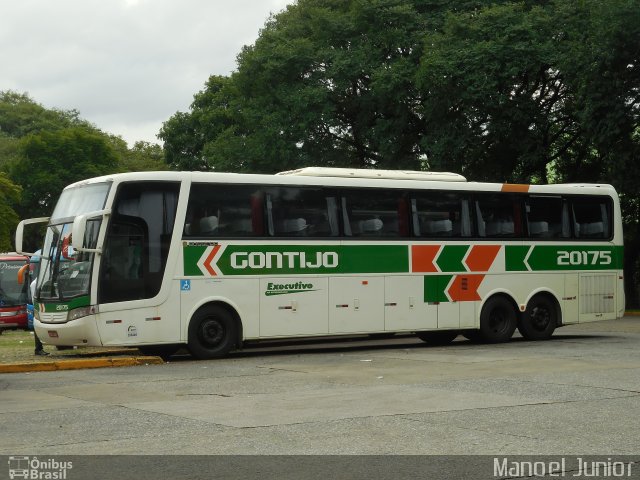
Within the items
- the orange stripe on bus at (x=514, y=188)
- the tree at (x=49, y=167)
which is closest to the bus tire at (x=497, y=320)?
the orange stripe on bus at (x=514, y=188)

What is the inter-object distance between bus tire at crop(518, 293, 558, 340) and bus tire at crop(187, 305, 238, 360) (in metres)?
7.22

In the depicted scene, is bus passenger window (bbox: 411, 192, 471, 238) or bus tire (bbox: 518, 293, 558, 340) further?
bus tire (bbox: 518, 293, 558, 340)

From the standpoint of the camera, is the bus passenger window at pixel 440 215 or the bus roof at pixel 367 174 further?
the bus passenger window at pixel 440 215

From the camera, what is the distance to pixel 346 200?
21.0 m

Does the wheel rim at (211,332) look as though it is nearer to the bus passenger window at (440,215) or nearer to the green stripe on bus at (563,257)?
the bus passenger window at (440,215)

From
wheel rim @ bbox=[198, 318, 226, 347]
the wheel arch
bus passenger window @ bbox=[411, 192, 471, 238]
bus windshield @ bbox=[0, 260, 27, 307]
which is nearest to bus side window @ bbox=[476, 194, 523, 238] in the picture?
bus passenger window @ bbox=[411, 192, 471, 238]

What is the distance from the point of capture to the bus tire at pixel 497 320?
22766 mm

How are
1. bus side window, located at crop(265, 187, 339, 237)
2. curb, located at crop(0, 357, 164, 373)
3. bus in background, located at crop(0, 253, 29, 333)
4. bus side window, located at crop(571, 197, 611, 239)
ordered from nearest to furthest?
curb, located at crop(0, 357, 164, 373) < bus side window, located at crop(265, 187, 339, 237) < bus side window, located at crop(571, 197, 611, 239) < bus in background, located at crop(0, 253, 29, 333)

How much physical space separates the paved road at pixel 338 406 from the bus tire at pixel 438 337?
4.52 m

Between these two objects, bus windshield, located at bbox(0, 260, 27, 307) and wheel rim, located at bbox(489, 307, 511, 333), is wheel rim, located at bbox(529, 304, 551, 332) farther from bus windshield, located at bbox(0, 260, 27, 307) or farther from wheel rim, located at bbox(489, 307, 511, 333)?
bus windshield, located at bbox(0, 260, 27, 307)

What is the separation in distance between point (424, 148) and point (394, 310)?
17.7m

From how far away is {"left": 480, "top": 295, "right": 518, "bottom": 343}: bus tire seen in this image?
74.7 feet

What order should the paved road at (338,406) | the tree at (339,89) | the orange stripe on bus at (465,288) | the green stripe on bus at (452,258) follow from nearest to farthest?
the paved road at (338,406) < the green stripe on bus at (452,258) < the orange stripe on bus at (465,288) < the tree at (339,89)

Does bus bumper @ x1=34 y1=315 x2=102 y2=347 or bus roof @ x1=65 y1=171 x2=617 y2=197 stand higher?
bus roof @ x1=65 y1=171 x2=617 y2=197
